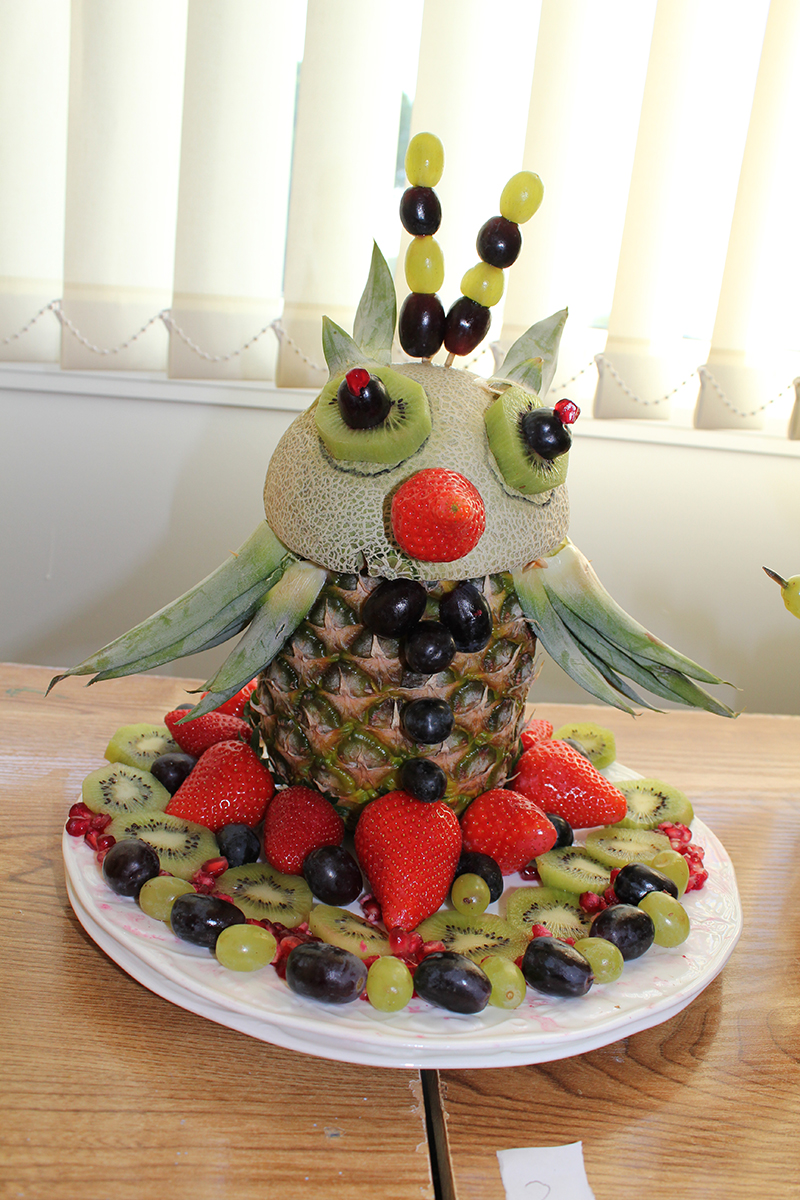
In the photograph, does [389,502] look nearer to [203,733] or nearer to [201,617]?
[201,617]

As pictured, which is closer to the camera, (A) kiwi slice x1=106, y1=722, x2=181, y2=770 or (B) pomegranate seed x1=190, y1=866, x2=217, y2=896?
(B) pomegranate seed x1=190, y1=866, x2=217, y2=896

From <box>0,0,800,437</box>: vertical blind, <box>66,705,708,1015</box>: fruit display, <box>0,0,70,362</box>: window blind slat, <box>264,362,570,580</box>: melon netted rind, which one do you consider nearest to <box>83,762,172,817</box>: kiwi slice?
<box>66,705,708,1015</box>: fruit display

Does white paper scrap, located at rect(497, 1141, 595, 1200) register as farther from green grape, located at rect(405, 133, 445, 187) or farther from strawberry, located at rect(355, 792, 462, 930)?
green grape, located at rect(405, 133, 445, 187)

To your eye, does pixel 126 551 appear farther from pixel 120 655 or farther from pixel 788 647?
pixel 788 647

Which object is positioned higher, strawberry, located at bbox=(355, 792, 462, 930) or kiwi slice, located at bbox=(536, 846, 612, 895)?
strawberry, located at bbox=(355, 792, 462, 930)

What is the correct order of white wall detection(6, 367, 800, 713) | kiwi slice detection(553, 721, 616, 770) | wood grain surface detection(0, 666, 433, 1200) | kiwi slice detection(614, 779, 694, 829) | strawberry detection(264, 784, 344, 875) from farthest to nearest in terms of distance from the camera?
1. white wall detection(6, 367, 800, 713)
2. kiwi slice detection(553, 721, 616, 770)
3. kiwi slice detection(614, 779, 694, 829)
4. strawberry detection(264, 784, 344, 875)
5. wood grain surface detection(0, 666, 433, 1200)

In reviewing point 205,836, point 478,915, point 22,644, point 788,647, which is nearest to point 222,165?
point 22,644

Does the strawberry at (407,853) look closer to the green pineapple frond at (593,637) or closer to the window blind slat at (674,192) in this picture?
the green pineapple frond at (593,637)
